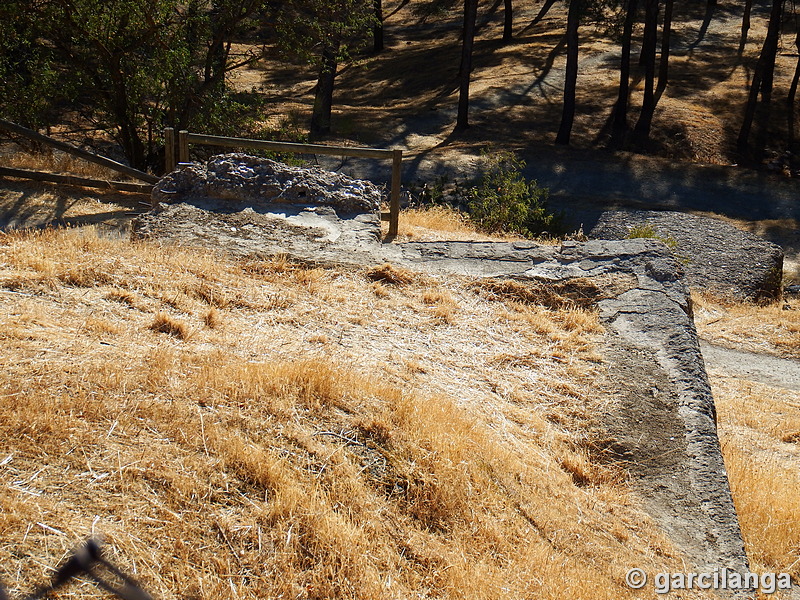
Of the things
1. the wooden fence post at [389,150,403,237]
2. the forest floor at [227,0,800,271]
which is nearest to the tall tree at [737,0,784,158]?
the forest floor at [227,0,800,271]

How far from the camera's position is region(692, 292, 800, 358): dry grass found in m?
11.3

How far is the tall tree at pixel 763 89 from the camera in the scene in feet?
76.0

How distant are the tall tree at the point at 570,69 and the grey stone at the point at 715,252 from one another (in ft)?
30.9

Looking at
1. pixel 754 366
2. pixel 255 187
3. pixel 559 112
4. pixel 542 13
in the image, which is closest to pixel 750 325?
pixel 754 366

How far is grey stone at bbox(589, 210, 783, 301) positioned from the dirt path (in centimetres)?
243

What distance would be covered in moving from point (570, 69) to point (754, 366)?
51.5ft

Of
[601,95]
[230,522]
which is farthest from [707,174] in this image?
[230,522]

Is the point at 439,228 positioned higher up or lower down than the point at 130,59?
lower down

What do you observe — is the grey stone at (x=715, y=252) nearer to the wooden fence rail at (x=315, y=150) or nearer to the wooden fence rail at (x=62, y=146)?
the wooden fence rail at (x=315, y=150)

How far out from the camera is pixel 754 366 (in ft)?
34.6

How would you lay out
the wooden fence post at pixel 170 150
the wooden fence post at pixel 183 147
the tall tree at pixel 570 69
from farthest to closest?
the tall tree at pixel 570 69 → the wooden fence post at pixel 170 150 → the wooden fence post at pixel 183 147

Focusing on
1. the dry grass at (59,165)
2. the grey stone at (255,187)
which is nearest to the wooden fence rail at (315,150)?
the grey stone at (255,187)

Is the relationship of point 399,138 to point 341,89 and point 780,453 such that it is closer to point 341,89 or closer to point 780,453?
point 341,89

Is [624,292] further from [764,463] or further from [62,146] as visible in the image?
[62,146]
